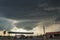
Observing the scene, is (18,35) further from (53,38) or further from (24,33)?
(53,38)

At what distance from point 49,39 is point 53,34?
8.35 feet

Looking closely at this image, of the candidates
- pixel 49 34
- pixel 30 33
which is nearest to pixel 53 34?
pixel 49 34

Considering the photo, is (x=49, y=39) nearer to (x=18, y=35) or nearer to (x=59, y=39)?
(x=59, y=39)

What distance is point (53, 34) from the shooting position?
58.1 meters

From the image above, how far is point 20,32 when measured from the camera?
272ft

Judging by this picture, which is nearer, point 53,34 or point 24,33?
point 53,34

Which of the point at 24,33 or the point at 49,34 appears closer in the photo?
the point at 49,34

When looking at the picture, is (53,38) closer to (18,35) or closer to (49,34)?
(49,34)

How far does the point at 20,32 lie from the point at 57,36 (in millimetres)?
26939

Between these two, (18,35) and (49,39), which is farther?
(18,35)

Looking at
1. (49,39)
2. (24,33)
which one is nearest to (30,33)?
(24,33)

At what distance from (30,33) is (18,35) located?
6355 mm

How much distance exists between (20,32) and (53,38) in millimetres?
27439

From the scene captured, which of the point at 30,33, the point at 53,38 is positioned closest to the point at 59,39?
the point at 53,38
